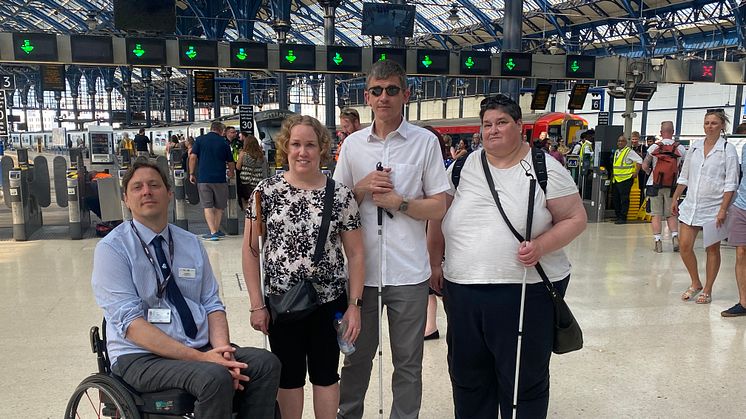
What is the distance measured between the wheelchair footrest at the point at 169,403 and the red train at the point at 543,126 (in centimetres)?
2065

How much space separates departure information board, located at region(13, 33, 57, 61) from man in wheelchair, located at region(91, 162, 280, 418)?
10289 millimetres

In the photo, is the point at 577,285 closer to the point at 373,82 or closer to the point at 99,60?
the point at 373,82

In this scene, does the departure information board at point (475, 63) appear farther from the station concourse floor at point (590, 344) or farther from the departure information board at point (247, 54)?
the station concourse floor at point (590, 344)

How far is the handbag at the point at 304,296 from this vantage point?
7.70 ft

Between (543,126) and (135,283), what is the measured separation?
84.0 feet

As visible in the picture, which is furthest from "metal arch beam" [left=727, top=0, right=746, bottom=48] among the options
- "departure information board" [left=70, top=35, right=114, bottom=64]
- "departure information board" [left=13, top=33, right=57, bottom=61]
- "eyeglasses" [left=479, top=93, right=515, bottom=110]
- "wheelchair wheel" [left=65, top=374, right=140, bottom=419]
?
"wheelchair wheel" [left=65, top=374, right=140, bottom=419]

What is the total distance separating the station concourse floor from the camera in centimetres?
337

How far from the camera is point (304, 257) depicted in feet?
7.89

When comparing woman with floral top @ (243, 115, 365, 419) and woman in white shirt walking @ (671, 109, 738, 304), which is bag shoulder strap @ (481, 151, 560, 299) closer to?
woman with floral top @ (243, 115, 365, 419)

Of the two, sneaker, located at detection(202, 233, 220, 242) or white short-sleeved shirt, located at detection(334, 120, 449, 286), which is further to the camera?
sneaker, located at detection(202, 233, 220, 242)

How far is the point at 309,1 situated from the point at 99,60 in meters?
26.7

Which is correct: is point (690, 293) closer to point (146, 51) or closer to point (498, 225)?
point (498, 225)

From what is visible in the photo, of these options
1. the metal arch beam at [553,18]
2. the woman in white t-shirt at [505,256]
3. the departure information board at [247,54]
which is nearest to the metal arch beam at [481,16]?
the metal arch beam at [553,18]

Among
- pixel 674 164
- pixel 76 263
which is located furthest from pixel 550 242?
pixel 674 164
